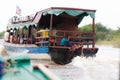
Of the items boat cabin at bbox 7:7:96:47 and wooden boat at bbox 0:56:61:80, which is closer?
wooden boat at bbox 0:56:61:80

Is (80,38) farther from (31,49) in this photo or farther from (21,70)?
(21,70)

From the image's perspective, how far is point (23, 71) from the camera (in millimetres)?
3578

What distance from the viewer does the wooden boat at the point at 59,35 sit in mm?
11172

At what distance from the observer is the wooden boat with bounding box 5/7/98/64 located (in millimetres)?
11172

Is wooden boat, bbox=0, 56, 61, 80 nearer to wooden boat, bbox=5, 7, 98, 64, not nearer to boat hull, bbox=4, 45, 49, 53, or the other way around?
wooden boat, bbox=5, 7, 98, 64

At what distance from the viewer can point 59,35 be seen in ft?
39.3

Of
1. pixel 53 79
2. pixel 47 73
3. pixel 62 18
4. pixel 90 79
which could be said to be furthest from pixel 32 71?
pixel 62 18

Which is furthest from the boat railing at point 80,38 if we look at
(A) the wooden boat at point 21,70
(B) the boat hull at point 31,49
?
(A) the wooden boat at point 21,70

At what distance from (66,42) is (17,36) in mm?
4405

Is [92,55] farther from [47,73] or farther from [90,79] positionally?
[47,73]

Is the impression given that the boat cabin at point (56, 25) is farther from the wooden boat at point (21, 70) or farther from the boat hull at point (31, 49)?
the wooden boat at point (21, 70)

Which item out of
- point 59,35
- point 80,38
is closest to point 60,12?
A: point 59,35

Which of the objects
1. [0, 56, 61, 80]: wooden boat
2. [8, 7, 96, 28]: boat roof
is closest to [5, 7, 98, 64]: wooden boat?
[8, 7, 96, 28]: boat roof

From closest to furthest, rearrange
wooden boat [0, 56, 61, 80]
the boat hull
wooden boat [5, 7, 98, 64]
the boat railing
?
wooden boat [0, 56, 61, 80], wooden boat [5, 7, 98, 64], the boat hull, the boat railing
